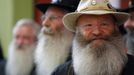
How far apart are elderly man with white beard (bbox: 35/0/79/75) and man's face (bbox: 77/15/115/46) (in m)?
0.97

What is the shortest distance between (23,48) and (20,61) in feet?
0.56

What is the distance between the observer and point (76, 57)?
3102mm

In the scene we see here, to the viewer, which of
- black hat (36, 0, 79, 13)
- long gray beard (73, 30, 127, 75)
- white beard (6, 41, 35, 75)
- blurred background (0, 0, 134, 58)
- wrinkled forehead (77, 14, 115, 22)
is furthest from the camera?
blurred background (0, 0, 134, 58)

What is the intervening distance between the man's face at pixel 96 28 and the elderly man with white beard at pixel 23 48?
183 centimetres

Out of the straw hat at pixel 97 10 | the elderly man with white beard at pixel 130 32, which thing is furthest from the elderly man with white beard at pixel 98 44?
the elderly man with white beard at pixel 130 32

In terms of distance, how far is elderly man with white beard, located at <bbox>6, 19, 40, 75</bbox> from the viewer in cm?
489

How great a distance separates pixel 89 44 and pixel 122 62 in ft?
0.82

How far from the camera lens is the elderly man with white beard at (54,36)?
408 cm

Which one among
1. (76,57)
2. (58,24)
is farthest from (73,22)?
(58,24)

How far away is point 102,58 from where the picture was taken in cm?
295

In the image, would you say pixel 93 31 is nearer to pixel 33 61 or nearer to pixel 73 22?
pixel 73 22

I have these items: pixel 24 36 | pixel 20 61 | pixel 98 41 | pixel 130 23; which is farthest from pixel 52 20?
pixel 98 41

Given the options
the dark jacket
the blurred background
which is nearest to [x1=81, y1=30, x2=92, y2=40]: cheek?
the dark jacket

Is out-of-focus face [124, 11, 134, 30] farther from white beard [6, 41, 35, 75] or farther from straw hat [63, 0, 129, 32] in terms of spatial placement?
white beard [6, 41, 35, 75]
